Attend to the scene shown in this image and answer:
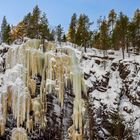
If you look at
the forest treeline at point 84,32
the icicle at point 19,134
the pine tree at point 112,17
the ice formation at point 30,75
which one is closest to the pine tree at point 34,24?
the forest treeline at point 84,32

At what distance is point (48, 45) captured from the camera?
100 ft

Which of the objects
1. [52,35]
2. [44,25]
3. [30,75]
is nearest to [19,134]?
[30,75]

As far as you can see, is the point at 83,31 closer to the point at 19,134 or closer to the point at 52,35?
the point at 52,35

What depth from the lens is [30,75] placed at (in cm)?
3105

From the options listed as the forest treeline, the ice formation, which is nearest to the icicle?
the ice formation

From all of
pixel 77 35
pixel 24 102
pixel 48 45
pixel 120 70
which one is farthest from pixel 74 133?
pixel 77 35

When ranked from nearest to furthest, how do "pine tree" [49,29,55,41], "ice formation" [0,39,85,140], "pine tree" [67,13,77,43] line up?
"ice formation" [0,39,85,140] → "pine tree" [49,29,55,41] → "pine tree" [67,13,77,43]

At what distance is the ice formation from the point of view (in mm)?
30188

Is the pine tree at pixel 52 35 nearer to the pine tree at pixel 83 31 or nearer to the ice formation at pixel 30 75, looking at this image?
the pine tree at pixel 83 31

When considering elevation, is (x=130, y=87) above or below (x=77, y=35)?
below

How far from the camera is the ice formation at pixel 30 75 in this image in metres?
30.2

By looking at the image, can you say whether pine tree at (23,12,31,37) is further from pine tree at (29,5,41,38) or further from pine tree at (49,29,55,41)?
pine tree at (49,29,55,41)

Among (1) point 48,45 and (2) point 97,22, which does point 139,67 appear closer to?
(1) point 48,45

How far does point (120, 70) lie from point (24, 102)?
2167 centimetres
